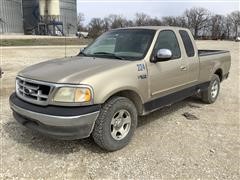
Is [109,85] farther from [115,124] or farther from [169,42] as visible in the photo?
[169,42]

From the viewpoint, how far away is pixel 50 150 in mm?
4250

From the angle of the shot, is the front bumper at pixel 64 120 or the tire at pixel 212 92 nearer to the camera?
the front bumper at pixel 64 120

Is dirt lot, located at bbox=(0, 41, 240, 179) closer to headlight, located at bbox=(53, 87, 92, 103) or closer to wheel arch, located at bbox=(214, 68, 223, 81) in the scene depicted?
headlight, located at bbox=(53, 87, 92, 103)

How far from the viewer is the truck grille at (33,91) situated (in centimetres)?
377

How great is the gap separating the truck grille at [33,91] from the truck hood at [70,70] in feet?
0.27

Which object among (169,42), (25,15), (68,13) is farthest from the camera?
(68,13)

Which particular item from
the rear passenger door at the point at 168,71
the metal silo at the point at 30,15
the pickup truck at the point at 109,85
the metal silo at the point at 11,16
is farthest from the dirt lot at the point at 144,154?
the metal silo at the point at 30,15

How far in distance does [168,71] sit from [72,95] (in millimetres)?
1979

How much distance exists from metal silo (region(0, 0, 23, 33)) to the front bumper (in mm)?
67018

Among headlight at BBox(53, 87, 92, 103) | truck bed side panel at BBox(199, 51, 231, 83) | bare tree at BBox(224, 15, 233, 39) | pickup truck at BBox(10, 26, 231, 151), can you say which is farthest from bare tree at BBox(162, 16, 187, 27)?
headlight at BBox(53, 87, 92, 103)

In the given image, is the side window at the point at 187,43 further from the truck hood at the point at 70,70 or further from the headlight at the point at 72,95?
the headlight at the point at 72,95

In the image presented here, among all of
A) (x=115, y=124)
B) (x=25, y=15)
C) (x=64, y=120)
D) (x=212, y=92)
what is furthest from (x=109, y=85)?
(x=25, y=15)

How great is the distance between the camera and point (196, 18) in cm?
9819

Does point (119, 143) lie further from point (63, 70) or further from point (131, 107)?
point (63, 70)
